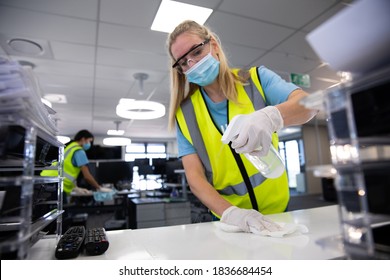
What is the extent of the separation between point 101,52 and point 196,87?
216cm

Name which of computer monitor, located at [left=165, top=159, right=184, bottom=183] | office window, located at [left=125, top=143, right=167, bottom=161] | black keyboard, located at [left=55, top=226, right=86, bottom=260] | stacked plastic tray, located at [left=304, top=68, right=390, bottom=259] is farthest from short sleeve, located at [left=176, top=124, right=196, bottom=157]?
office window, located at [left=125, top=143, right=167, bottom=161]

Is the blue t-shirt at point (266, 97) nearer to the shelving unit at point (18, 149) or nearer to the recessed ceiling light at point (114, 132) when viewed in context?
the shelving unit at point (18, 149)

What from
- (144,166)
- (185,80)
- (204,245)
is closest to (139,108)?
(144,166)

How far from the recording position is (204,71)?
0.97 m

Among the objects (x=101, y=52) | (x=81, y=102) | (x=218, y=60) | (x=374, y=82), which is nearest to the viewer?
(x=374, y=82)

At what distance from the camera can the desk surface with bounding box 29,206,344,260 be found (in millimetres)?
459

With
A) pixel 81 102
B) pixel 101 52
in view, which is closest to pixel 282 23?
pixel 101 52

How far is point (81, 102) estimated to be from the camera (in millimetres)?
4898

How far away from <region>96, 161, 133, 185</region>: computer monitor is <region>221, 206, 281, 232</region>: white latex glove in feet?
13.2

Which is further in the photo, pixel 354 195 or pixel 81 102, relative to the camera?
pixel 81 102

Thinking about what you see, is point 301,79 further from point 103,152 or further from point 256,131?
point 103,152
